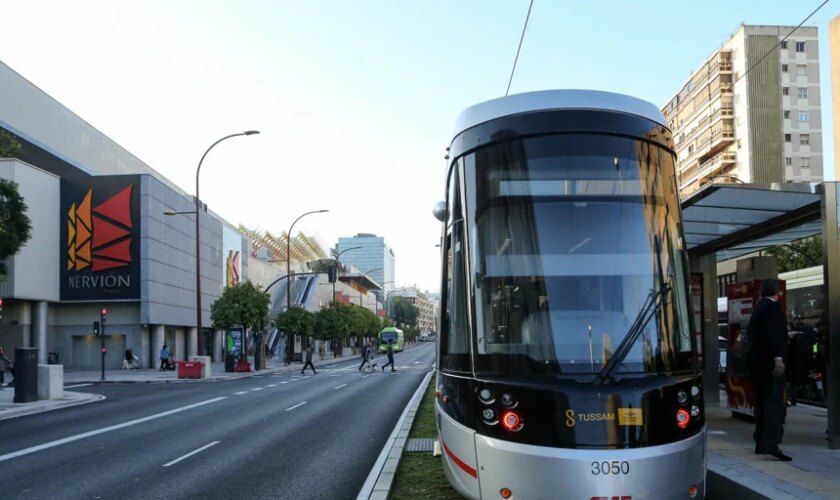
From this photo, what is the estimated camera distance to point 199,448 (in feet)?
38.0

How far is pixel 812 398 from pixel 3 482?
46.4 feet

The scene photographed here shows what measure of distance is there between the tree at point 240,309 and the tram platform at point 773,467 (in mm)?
33795

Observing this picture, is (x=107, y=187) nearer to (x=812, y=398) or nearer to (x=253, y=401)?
(x=253, y=401)

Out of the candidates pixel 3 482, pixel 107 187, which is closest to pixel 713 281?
pixel 3 482

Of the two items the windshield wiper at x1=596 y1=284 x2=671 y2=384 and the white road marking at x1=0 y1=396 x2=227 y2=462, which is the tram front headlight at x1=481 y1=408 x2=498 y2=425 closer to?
the windshield wiper at x1=596 y1=284 x2=671 y2=384

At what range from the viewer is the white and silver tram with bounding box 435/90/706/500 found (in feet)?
17.3

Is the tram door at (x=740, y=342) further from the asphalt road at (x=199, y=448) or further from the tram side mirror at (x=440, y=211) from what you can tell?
the tram side mirror at (x=440, y=211)

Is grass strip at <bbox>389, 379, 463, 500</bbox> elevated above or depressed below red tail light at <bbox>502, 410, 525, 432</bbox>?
below

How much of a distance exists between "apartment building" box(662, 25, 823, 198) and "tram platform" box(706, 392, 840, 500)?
6574 cm

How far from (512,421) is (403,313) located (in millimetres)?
173277

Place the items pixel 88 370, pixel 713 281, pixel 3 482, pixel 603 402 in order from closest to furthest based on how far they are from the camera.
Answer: pixel 603 402 < pixel 3 482 < pixel 713 281 < pixel 88 370

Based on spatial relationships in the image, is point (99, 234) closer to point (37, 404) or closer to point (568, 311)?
point (37, 404)

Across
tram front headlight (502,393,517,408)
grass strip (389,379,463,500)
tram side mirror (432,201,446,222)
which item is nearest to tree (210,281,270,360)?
grass strip (389,379,463,500)

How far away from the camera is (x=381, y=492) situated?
24.4 ft
